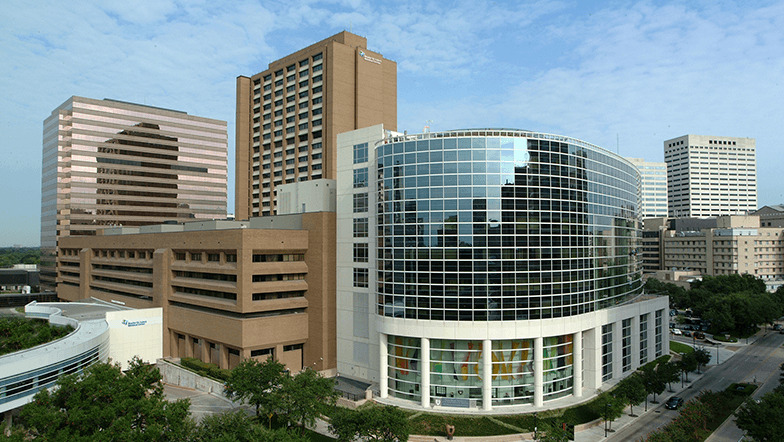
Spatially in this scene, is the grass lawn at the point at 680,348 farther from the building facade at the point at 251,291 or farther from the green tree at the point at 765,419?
the building facade at the point at 251,291

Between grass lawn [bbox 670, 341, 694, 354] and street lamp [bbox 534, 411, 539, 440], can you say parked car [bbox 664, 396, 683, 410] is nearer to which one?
street lamp [bbox 534, 411, 539, 440]

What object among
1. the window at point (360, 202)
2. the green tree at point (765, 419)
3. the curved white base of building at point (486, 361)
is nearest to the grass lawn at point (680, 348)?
the curved white base of building at point (486, 361)

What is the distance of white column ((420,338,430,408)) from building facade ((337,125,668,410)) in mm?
111

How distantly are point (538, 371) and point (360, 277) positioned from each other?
78.4 feet

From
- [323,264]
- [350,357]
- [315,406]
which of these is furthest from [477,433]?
[323,264]

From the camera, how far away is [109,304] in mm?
94562

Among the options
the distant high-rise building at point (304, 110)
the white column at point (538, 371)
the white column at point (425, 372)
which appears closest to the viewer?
the white column at point (538, 371)

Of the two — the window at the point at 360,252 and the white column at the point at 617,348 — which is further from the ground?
the window at the point at 360,252

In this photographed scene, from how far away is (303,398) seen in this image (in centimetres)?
4450

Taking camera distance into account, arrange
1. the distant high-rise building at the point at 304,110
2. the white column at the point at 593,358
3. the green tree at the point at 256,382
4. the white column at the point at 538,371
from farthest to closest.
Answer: the distant high-rise building at the point at 304,110 → the white column at the point at 593,358 → the white column at the point at 538,371 → the green tree at the point at 256,382

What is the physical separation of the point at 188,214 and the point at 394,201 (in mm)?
99118

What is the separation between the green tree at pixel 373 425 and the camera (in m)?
39.1

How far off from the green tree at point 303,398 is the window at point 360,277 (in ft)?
56.8

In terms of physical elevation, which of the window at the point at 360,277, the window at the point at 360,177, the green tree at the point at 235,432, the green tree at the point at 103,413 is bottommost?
the green tree at the point at 235,432
